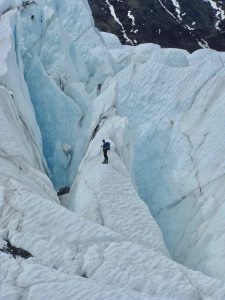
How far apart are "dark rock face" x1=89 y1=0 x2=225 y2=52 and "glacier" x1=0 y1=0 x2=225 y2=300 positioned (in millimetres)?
35005

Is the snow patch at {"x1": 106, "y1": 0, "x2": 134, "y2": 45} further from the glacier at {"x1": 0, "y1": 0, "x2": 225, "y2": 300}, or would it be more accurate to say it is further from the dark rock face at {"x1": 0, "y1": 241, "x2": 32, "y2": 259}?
the dark rock face at {"x1": 0, "y1": 241, "x2": 32, "y2": 259}

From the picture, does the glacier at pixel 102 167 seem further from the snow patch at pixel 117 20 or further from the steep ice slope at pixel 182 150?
the snow patch at pixel 117 20

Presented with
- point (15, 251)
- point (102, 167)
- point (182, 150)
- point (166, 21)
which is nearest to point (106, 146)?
point (102, 167)

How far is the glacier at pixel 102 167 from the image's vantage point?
27.5 ft

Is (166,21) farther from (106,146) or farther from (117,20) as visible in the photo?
(106,146)

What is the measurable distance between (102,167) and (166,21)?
5146cm

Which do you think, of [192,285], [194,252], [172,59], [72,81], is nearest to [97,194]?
[194,252]

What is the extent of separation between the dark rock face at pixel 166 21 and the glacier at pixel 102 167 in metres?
35.0

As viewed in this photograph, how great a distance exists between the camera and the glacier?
27.5ft

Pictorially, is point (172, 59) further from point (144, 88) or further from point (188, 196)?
point (188, 196)

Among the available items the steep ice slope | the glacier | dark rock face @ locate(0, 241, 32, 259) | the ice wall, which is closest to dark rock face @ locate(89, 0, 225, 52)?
the ice wall

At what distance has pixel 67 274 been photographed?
793 centimetres

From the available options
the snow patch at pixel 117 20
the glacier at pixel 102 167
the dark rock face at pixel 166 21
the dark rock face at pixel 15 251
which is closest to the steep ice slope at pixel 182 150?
the glacier at pixel 102 167

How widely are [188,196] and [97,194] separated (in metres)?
3.53
